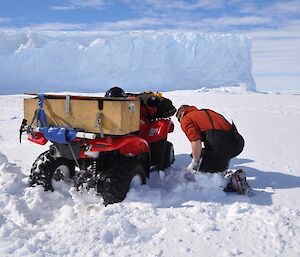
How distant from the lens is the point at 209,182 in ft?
11.4

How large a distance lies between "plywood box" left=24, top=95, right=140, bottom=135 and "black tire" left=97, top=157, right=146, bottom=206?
298mm

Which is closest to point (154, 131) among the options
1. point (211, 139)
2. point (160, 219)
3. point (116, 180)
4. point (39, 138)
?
point (211, 139)

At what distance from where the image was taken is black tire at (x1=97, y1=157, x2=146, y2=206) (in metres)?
3.02

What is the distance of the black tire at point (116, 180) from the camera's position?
119 inches

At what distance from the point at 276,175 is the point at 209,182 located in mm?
1030

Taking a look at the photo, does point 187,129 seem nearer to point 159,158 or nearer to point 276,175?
point 159,158

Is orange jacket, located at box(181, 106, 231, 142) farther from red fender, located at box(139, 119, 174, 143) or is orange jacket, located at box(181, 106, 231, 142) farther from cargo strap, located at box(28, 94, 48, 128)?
cargo strap, located at box(28, 94, 48, 128)

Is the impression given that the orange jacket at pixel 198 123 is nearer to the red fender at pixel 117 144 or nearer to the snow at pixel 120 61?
the red fender at pixel 117 144

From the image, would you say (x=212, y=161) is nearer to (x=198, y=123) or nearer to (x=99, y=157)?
(x=198, y=123)

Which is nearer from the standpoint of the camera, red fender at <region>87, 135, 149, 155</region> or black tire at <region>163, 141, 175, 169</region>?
red fender at <region>87, 135, 149, 155</region>

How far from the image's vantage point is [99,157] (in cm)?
329

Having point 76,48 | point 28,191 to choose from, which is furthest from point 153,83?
point 28,191

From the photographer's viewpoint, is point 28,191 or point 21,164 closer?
point 28,191

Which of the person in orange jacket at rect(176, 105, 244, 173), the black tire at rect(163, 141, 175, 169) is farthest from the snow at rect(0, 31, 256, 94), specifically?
the person in orange jacket at rect(176, 105, 244, 173)
